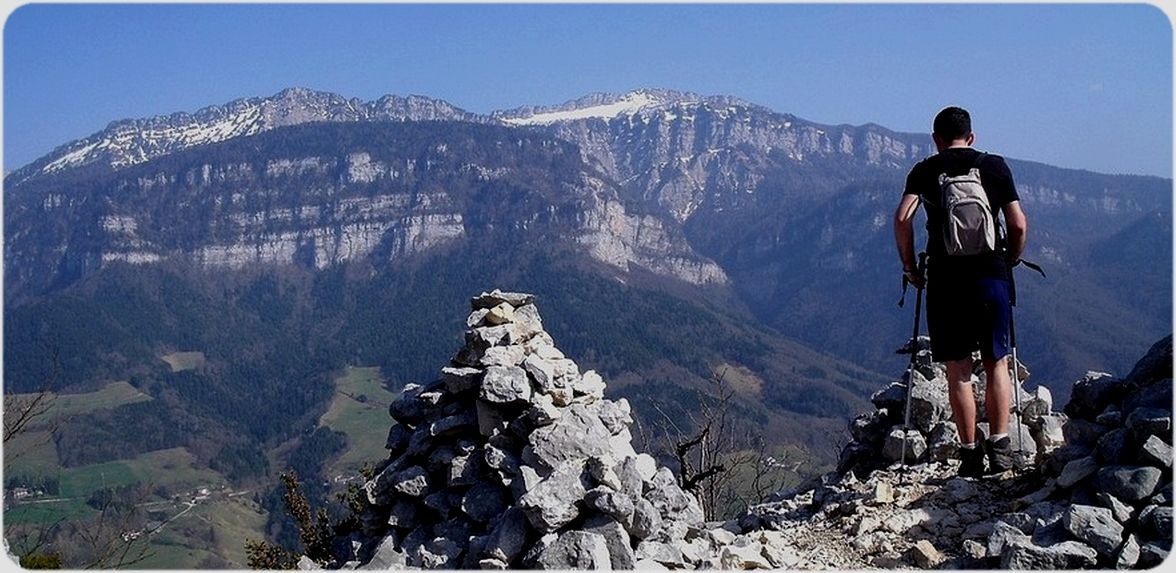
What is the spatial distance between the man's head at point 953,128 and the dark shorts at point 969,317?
4.29ft

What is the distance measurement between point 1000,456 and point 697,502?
3.06m

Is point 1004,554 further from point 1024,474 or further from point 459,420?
point 459,420

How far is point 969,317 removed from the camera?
8.91 m

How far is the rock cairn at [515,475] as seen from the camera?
8.23m

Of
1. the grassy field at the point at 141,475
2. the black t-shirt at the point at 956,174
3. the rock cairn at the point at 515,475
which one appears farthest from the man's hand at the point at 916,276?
the grassy field at the point at 141,475

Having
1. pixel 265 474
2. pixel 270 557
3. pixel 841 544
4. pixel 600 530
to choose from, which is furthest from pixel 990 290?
pixel 265 474

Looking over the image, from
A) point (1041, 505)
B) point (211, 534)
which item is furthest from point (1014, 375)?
point (211, 534)

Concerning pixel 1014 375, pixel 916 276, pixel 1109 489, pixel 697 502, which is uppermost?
pixel 916 276

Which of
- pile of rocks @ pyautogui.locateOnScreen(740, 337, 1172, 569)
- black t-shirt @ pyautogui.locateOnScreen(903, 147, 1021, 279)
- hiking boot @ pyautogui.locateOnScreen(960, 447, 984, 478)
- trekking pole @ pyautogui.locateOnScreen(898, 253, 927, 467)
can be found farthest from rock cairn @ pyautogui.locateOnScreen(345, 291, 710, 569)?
black t-shirt @ pyautogui.locateOnScreen(903, 147, 1021, 279)

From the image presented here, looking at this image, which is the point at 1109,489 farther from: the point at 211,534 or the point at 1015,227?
the point at 211,534

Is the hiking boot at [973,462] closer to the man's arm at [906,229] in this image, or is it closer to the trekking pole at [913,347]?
the trekking pole at [913,347]

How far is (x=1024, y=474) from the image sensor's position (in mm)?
9555

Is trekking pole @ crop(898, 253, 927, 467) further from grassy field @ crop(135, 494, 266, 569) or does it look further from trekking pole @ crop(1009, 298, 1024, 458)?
grassy field @ crop(135, 494, 266, 569)

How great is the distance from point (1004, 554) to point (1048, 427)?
3.46 metres
